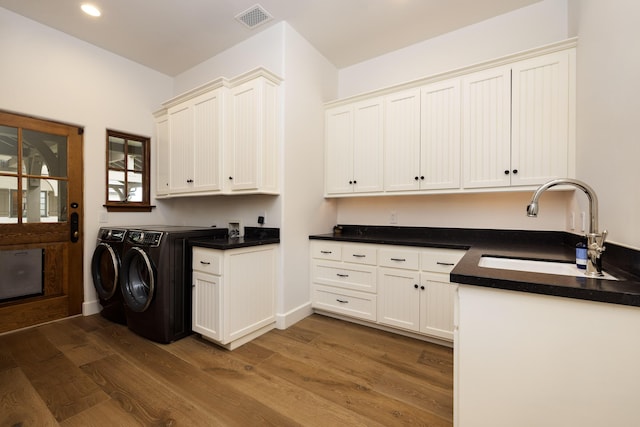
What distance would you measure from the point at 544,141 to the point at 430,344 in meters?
1.83

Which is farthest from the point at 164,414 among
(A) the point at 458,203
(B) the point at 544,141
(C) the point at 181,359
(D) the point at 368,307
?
(B) the point at 544,141

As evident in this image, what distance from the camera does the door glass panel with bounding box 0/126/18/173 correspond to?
2447 mm

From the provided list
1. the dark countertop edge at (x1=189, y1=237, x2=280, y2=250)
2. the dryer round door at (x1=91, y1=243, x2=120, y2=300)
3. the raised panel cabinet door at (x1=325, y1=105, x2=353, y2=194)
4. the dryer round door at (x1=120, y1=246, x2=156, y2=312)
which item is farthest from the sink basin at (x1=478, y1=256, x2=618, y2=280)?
the dryer round door at (x1=91, y1=243, x2=120, y2=300)

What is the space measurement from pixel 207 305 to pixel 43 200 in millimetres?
2021

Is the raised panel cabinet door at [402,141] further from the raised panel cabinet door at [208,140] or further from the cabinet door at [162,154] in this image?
the cabinet door at [162,154]

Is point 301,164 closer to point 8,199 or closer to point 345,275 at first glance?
point 345,275

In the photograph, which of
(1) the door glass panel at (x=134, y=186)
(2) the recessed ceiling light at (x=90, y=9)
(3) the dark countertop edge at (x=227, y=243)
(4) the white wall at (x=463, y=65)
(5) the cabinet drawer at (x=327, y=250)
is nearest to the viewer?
(3) the dark countertop edge at (x=227, y=243)

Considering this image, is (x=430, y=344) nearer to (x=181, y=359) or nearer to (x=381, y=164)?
(x=381, y=164)

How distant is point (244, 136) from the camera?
2.53 metres

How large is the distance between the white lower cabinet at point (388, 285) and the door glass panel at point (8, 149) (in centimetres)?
290

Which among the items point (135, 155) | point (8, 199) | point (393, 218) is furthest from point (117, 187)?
point (393, 218)

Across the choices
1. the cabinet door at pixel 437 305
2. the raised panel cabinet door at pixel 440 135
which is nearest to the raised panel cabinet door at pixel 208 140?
the raised panel cabinet door at pixel 440 135

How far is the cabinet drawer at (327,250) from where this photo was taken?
9.02 feet

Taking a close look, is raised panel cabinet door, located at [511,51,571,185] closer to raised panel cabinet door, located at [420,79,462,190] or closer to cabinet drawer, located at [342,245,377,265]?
raised panel cabinet door, located at [420,79,462,190]
